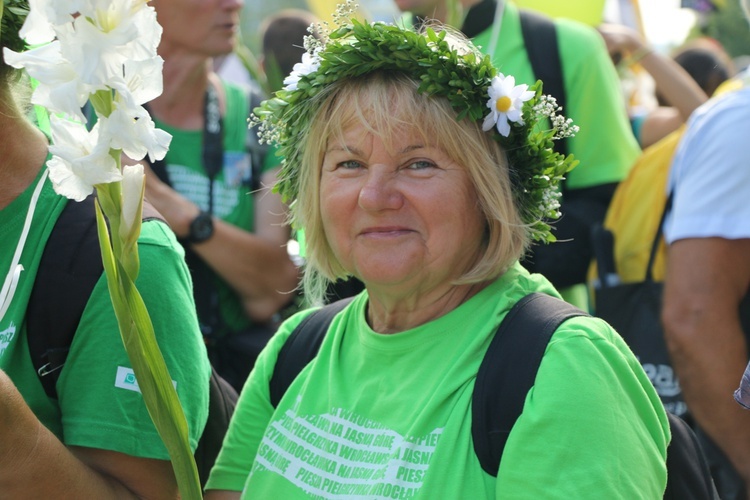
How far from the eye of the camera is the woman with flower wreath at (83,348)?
187 cm

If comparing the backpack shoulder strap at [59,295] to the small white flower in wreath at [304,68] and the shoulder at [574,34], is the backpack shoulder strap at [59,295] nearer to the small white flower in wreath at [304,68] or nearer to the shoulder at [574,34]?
the small white flower in wreath at [304,68]

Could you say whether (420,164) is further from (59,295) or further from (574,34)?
(574,34)

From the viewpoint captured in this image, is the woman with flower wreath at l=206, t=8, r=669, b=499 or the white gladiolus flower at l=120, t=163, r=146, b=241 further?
the woman with flower wreath at l=206, t=8, r=669, b=499

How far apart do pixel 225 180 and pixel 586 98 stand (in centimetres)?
124

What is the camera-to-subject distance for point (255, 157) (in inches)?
143

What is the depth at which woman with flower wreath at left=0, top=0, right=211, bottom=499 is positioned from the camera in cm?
187

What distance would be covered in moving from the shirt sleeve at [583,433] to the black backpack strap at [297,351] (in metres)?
0.64

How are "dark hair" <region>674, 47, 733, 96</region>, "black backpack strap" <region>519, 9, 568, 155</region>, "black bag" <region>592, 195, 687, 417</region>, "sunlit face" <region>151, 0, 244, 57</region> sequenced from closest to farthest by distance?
"black bag" <region>592, 195, 687, 417</region> < "black backpack strap" <region>519, 9, 568, 155</region> < "sunlit face" <region>151, 0, 244, 57</region> < "dark hair" <region>674, 47, 733, 96</region>

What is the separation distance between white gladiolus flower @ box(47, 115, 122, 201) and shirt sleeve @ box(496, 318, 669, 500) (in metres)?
0.75

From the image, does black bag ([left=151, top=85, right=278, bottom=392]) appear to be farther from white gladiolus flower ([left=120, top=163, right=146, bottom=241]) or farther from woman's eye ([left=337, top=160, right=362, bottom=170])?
white gladiolus flower ([left=120, top=163, right=146, bottom=241])

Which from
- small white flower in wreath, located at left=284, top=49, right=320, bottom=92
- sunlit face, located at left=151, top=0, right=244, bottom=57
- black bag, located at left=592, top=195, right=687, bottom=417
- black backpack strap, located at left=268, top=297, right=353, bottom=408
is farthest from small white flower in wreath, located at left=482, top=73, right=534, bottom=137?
sunlit face, located at left=151, top=0, right=244, bottom=57

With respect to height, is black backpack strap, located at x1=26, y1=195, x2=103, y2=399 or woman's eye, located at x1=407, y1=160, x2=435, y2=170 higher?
woman's eye, located at x1=407, y1=160, x2=435, y2=170

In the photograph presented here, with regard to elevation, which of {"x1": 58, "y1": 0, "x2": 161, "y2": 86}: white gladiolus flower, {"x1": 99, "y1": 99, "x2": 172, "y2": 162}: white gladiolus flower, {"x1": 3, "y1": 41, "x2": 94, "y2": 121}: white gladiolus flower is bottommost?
{"x1": 99, "y1": 99, "x2": 172, "y2": 162}: white gladiolus flower

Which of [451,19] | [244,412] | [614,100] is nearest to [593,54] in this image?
[614,100]
